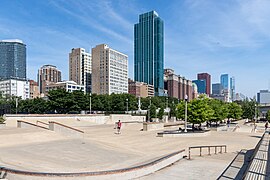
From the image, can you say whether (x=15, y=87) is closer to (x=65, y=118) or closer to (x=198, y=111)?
(x=65, y=118)

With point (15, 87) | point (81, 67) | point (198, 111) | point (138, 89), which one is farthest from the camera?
point (81, 67)

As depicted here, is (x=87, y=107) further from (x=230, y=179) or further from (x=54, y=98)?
(x=230, y=179)

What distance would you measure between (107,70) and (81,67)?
92.1 feet

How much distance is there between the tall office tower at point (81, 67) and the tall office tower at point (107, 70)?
14103mm

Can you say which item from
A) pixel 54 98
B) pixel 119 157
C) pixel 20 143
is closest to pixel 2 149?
pixel 20 143

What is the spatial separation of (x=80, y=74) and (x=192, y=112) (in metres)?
146

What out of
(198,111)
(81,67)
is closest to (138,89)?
(81,67)

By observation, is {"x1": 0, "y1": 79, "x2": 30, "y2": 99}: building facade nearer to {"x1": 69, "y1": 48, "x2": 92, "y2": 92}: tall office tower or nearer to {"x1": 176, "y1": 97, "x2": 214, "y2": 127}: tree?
{"x1": 69, "y1": 48, "x2": 92, "y2": 92}: tall office tower

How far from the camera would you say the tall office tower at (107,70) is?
149 metres

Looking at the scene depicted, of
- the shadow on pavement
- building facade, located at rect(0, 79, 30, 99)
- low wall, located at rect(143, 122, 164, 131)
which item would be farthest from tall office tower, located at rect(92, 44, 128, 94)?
the shadow on pavement

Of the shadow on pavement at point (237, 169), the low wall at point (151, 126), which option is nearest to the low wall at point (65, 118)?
the low wall at point (151, 126)

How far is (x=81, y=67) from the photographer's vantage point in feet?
552

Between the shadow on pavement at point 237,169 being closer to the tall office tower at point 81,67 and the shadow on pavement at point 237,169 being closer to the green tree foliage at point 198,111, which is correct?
the green tree foliage at point 198,111

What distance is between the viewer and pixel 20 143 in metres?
16.3
